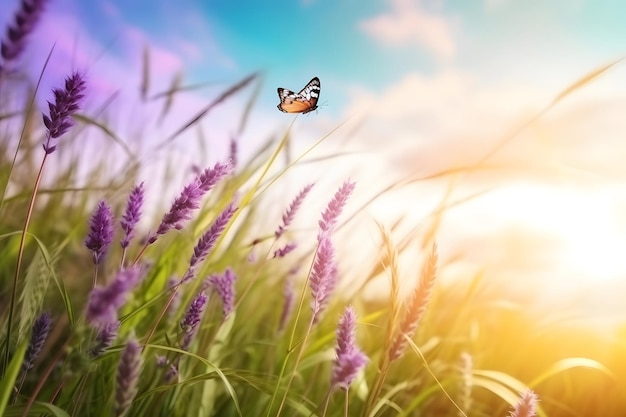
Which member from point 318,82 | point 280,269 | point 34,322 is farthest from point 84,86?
point 280,269

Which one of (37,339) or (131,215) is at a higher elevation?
(131,215)

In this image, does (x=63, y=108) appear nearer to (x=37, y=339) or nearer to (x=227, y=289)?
(x=37, y=339)

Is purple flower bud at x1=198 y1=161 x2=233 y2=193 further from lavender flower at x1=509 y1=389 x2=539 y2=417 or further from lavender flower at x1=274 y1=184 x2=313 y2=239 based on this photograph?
lavender flower at x1=509 y1=389 x2=539 y2=417

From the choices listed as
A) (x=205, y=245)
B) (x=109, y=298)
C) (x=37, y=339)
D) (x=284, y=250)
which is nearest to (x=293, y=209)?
(x=284, y=250)

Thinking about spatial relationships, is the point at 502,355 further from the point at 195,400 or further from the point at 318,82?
the point at 195,400

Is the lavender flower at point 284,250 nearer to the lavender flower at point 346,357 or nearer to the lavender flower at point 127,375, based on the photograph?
the lavender flower at point 346,357

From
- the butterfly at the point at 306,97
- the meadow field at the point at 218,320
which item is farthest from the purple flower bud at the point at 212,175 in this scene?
the butterfly at the point at 306,97

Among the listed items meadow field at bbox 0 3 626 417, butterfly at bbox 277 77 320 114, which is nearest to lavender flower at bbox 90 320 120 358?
meadow field at bbox 0 3 626 417
